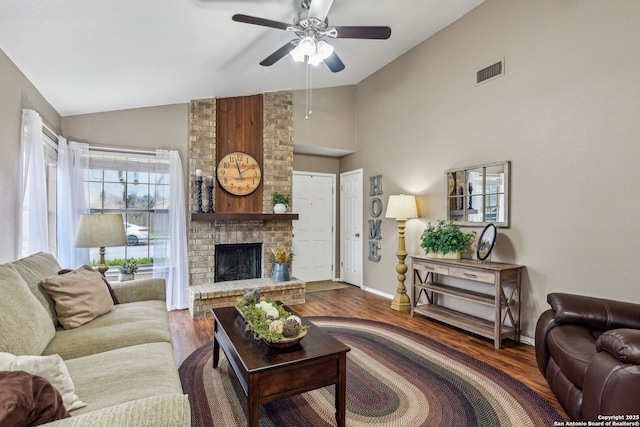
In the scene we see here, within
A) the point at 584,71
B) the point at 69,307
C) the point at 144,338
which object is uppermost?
the point at 584,71

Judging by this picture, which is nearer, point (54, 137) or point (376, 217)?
point (54, 137)

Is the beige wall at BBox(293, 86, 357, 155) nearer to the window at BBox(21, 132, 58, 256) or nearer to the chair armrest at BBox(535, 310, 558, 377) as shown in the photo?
the window at BBox(21, 132, 58, 256)

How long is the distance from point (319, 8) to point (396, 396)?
109 inches

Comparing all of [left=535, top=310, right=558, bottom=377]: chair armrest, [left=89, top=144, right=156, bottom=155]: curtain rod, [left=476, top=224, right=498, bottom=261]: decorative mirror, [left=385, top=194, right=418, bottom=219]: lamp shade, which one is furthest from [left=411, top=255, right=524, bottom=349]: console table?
[left=89, top=144, right=156, bottom=155]: curtain rod

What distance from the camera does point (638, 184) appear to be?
2.37 meters

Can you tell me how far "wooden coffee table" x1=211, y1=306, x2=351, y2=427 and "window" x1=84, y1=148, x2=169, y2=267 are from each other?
2748 millimetres

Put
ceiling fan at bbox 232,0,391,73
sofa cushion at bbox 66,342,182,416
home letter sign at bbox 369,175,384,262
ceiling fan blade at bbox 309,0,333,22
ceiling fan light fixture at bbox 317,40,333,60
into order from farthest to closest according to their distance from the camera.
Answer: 1. home letter sign at bbox 369,175,384,262
2. ceiling fan light fixture at bbox 317,40,333,60
3. ceiling fan at bbox 232,0,391,73
4. ceiling fan blade at bbox 309,0,333,22
5. sofa cushion at bbox 66,342,182,416

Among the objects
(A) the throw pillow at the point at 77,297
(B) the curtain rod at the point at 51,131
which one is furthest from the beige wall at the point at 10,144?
(A) the throw pillow at the point at 77,297

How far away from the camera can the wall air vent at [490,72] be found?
3299 mm

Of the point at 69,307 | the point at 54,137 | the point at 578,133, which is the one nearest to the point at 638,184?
the point at 578,133

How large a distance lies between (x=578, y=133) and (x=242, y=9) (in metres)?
2.94

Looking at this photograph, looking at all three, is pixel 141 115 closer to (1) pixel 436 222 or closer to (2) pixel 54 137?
(2) pixel 54 137

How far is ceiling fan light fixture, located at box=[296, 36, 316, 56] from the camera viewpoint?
2492 mm

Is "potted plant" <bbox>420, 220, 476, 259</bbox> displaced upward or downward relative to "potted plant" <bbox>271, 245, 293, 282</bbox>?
upward
